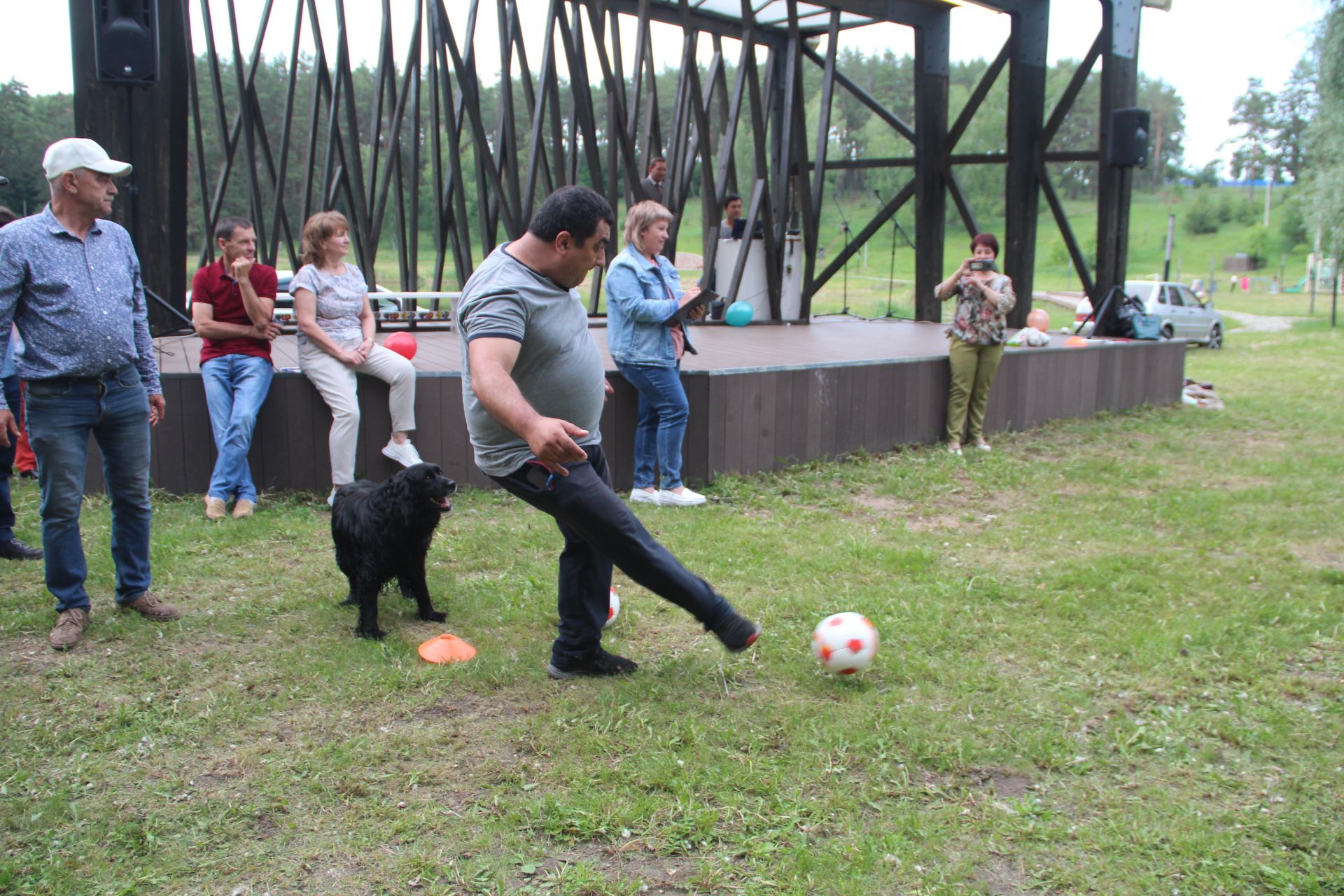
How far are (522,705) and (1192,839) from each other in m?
2.01

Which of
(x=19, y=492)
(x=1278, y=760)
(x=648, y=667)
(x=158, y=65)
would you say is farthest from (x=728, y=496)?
(x=158, y=65)

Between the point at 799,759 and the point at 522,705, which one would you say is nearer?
the point at 799,759

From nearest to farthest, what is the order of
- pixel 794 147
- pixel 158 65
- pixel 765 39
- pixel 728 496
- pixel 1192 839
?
pixel 1192 839 → pixel 728 496 → pixel 158 65 → pixel 794 147 → pixel 765 39

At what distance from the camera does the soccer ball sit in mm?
3449

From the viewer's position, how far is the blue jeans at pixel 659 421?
5.85m

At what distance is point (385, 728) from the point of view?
3154 mm

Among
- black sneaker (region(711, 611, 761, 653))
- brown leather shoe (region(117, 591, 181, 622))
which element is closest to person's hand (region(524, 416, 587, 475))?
black sneaker (region(711, 611, 761, 653))

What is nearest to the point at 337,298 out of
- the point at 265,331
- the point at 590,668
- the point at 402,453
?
the point at 265,331

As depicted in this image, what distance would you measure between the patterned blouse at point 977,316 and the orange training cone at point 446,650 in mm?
4929

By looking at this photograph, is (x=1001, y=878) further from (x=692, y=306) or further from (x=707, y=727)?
(x=692, y=306)

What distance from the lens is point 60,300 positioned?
11.5ft

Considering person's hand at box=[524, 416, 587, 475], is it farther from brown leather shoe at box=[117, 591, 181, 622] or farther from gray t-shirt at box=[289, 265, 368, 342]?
→ gray t-shirt at box=[289, 265, 368, 342]

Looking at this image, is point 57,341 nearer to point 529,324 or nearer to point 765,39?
point 529,324

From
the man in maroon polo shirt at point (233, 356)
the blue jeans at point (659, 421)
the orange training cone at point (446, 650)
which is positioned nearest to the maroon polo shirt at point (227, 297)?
the man in maroon polo shirt at point (233, 356)
